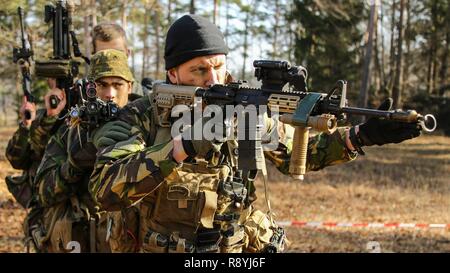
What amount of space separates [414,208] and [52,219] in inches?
293

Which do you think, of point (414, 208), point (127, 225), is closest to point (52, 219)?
point (127, 225)

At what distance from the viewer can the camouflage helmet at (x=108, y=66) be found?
3848 mm

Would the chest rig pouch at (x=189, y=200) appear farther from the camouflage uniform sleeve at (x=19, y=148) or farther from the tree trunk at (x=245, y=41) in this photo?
the tree trunk at (x=245, y=41)

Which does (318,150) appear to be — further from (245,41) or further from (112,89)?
(245,41)

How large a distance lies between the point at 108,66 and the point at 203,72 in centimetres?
130

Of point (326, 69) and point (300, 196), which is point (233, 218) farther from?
point (326, 69)

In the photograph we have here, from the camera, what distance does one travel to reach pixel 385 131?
2594 millimetres

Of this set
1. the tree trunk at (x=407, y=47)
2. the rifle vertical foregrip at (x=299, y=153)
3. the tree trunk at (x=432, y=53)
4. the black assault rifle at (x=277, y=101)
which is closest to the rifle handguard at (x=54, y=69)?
the black assault rifle at (x=277, y=101)

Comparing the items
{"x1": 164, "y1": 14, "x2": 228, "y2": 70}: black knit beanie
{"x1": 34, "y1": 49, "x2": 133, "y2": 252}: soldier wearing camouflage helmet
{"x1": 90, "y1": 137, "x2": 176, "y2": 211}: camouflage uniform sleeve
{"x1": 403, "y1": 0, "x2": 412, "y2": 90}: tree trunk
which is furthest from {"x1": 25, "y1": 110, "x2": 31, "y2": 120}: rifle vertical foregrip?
{"x1": 403, "y1": 0, "x2": 412, "y2": 90}: tree trunk

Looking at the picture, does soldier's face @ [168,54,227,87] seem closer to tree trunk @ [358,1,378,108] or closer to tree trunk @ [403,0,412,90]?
tree trunk @ [358,1,378,108]

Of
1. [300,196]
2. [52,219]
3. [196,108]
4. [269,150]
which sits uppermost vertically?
[196,108]

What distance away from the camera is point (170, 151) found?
2.36 metres

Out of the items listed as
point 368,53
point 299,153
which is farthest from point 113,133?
point 368,53

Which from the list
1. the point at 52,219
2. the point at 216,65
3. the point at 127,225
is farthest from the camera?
the point at 52,219
